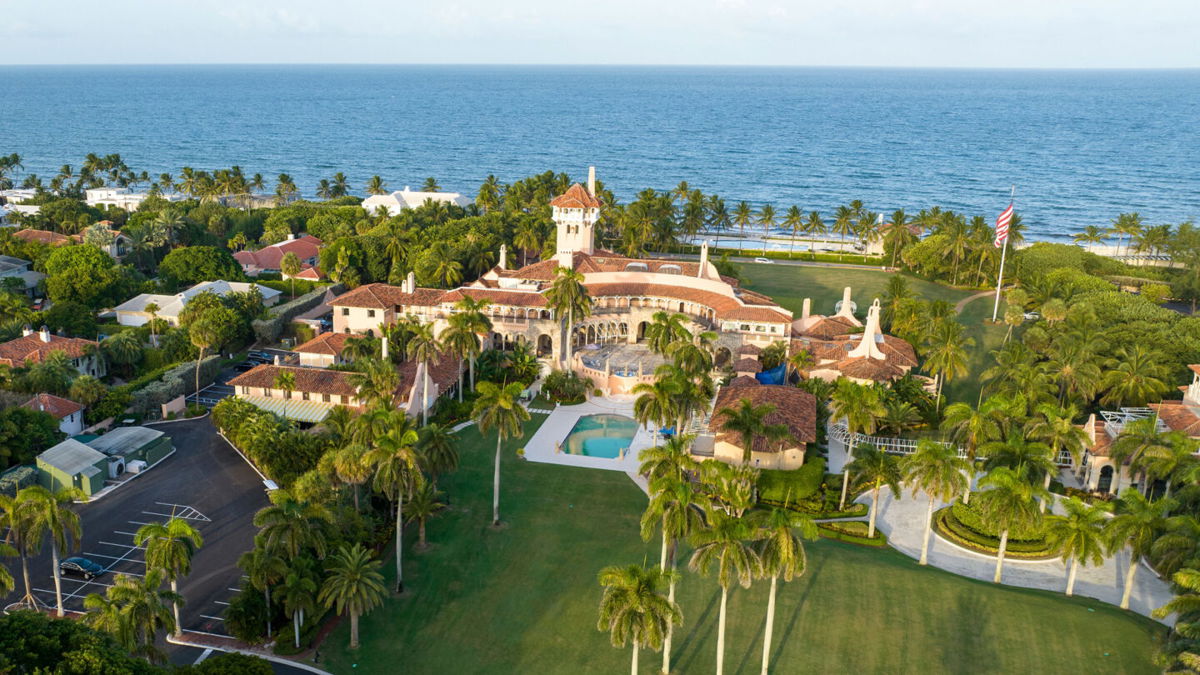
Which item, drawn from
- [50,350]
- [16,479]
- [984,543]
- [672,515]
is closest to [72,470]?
[16,479]

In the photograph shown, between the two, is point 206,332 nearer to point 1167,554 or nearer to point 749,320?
point 749,320

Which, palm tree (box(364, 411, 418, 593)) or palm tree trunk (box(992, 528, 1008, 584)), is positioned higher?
palm tree (box(364, 411, 418, 593))

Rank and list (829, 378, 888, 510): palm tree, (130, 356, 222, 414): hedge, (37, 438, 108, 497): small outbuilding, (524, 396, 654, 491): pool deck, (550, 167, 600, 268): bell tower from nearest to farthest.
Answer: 1. (37, 438, 108, 497): small outbuilding
2. (829, 378, 888, 510): palm tree
3. (524, 396, 654, 491): pool deck
4. (130, 356, 222, 414): hedge
5. (550, 167, 600, 268): bell tower

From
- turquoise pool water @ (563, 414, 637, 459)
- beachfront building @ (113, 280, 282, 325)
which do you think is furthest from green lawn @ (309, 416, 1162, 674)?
beachfront building @ (113, 280, 282, 325)

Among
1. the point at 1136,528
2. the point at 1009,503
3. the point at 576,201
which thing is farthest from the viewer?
the point at 576,201

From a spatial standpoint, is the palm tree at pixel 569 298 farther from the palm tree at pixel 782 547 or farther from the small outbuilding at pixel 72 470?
the palm tree at pixel 782 547

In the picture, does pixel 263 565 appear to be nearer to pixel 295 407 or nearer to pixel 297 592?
pixel 297 592

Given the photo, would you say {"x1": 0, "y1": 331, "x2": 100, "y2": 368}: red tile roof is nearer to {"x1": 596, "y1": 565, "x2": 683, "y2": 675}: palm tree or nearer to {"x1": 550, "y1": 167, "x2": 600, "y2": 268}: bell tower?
{"x1": 550, "y1": 167, "x2": 600, "y2": 268}: bell tower

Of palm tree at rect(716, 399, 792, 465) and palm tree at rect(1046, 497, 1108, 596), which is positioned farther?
palm tree at rect(716, 399, 792, 465)
